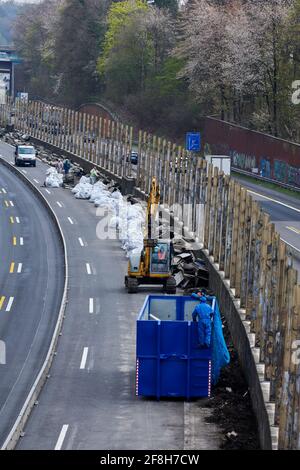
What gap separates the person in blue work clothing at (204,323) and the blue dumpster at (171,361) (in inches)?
7.5

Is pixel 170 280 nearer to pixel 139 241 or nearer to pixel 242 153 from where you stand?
pixel 139 241

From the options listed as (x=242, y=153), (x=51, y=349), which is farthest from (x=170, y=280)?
(x=242, y=153)

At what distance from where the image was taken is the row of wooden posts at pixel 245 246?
80.0 feet

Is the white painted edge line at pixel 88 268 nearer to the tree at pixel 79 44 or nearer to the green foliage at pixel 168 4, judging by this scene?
the green foliage at pixel 168 4

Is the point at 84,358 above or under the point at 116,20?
under

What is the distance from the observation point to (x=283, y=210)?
236 feet

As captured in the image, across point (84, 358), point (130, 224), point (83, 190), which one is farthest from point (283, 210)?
point (84, 358)

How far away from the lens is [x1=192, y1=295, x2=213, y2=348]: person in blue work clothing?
100 feet

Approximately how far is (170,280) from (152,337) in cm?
1663

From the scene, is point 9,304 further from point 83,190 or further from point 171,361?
point 83,190

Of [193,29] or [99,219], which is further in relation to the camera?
[193,29]

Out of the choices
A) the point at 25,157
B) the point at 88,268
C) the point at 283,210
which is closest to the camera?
the point at 88,268

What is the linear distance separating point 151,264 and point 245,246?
10254 millimetres
